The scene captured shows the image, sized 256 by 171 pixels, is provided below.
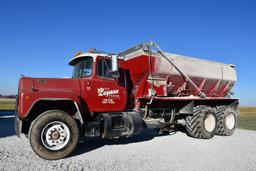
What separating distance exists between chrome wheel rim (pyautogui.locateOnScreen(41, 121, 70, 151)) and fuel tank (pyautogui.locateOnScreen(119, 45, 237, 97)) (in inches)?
125

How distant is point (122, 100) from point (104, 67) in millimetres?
1277

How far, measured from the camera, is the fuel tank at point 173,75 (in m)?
9.27

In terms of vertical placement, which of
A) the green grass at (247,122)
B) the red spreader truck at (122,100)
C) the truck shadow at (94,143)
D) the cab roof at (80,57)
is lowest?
the green grass at (247,122)

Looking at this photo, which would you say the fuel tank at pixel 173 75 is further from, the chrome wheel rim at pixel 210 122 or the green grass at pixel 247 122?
the green grass at pixel 247 122

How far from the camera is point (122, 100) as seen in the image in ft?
28.2

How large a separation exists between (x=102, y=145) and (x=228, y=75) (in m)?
7.60

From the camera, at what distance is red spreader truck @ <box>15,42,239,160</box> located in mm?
6836

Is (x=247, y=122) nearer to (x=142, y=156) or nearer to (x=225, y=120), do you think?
(x=225, y=120)

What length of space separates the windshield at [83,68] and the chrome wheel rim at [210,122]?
5261 millimetres

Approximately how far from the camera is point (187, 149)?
8000 millimetres

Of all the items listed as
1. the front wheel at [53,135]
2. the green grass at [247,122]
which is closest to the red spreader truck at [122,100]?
the front wheel at [53,135]

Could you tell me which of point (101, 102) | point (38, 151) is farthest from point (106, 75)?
point (38, 151)

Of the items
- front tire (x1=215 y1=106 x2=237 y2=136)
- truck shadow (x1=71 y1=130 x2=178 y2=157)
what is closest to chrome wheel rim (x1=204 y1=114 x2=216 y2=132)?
front tire (x1=215 y1=106 x2=237 y2=136)

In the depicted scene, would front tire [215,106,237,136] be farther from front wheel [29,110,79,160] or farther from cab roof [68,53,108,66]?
front wheel [29,110,79,160]
